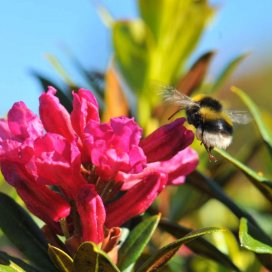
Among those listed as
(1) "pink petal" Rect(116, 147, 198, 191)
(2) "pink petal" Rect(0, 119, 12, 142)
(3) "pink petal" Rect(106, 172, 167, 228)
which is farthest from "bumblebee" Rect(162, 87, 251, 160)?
(2) "pink petal" Rect(0, 119, 12, 142)

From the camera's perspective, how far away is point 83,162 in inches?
66.7

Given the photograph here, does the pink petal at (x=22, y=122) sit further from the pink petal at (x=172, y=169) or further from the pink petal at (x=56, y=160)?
the pink petal at (x=172, y=169)

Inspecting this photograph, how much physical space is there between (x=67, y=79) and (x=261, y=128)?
90 centimetres

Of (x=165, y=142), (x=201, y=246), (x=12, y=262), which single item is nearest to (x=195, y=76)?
(x=201, y=246)

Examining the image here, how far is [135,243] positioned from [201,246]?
292 millimetres

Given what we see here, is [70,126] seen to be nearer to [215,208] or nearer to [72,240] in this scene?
[72,240]

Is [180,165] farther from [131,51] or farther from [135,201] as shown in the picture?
[131,51]

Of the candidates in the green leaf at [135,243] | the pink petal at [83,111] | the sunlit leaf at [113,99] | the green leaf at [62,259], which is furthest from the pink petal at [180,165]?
the sunlit leaf at [113,99]

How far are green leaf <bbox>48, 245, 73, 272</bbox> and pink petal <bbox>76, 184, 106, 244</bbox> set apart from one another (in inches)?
2.7

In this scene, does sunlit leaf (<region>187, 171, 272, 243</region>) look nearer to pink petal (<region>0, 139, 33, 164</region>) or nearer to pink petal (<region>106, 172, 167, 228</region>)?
pink petal (<region>106, 172, 167, 228</region>)

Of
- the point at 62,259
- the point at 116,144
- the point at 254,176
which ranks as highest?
the point at 116,144

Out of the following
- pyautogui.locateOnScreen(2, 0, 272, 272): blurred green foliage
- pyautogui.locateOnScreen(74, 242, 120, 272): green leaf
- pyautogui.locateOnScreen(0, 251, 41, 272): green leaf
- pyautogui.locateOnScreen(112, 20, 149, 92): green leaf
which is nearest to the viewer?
pyautogui.locateOnScreen(74, 242, 120, 272): green leaf

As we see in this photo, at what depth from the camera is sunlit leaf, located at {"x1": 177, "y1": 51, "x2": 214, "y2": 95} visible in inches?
108

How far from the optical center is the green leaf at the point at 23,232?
182 centimetres
